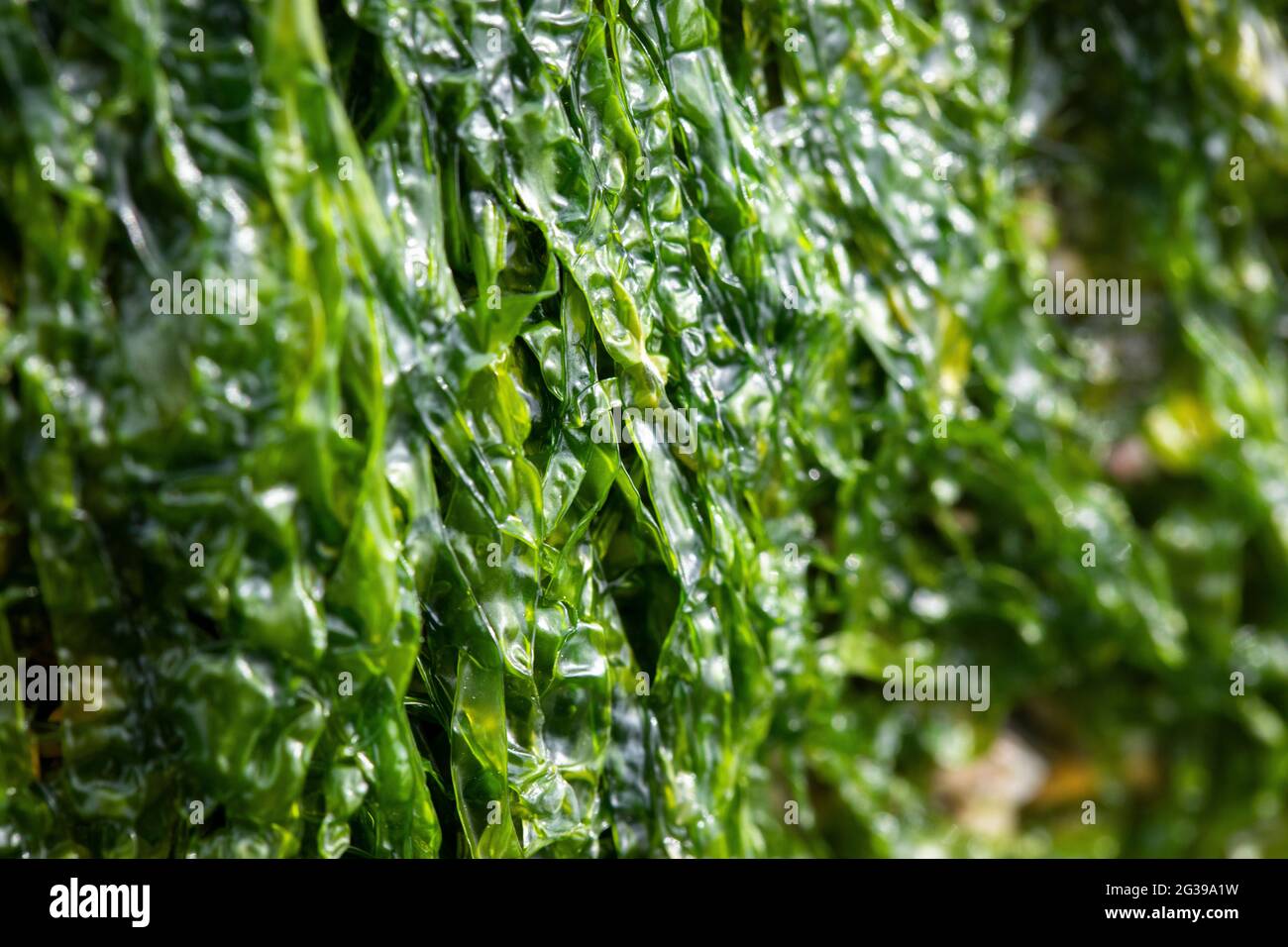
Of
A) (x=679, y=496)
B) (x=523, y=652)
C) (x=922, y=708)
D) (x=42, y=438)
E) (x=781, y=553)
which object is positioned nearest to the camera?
(x=42, y=438)

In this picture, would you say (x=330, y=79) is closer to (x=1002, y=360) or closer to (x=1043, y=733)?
(x=1002, y=360)

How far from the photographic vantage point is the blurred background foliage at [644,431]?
2.69 ft

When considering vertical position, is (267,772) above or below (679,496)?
below

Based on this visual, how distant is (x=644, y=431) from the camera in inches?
42.2

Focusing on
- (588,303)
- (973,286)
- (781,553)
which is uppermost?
(973,286)

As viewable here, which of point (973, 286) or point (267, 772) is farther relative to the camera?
point (973, 286)

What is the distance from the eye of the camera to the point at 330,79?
892mm

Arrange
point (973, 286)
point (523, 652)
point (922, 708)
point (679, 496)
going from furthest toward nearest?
1. point (922, 708)
2. point (973, 286)
3. point (679, 496)
4. point (523, 652)

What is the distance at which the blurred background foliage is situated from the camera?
0.82m

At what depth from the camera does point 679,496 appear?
3.61 feet
